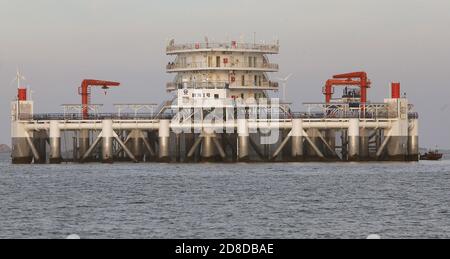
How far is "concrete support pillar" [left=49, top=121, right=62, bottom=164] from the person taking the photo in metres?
138

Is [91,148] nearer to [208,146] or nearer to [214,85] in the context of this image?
[208,146]

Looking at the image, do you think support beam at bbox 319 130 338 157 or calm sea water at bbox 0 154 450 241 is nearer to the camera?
calm sea water at bbox 0 154 450 241

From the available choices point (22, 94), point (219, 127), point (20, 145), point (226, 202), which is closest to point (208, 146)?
point (219, 127)

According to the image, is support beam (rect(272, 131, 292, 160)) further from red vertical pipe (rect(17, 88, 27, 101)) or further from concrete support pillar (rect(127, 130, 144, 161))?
red vertical pipe (rect(17, 88, 27, 101))

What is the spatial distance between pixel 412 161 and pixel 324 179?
36.2 meters

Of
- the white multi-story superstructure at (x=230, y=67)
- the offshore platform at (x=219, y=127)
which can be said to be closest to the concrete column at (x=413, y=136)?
the offshore platform at (x=219, y=127)

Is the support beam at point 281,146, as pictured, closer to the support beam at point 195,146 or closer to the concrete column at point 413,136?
the support beam at point 195,146

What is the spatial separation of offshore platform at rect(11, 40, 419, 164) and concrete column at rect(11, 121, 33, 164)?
0.34 ft

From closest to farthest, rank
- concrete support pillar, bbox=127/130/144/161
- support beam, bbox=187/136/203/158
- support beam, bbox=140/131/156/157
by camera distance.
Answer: support beam, bbox=187/136/203/158, concrete support pillar, bbox=127/130/144/161, support beam, bbox=140/131/156/157

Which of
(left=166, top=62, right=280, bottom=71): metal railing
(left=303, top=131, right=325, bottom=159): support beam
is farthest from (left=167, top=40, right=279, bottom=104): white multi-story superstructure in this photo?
(left=303, top=131, right=325, bottom=159): support beam

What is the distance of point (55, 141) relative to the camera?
138500 mm

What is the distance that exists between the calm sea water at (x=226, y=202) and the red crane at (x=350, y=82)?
23270 mm

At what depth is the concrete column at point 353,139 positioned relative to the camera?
134 meters

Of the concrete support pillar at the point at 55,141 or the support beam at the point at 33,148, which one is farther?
the support beam at the point at 33,148
